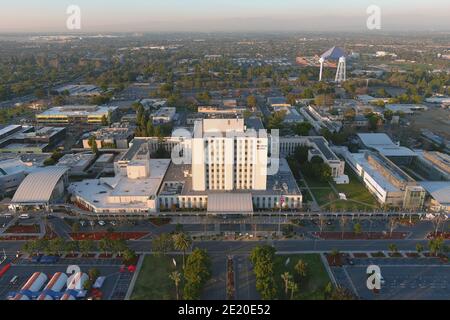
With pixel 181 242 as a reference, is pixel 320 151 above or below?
above

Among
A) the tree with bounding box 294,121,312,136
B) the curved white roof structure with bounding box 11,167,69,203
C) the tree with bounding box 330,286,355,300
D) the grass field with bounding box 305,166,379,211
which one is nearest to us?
the tree with bounding box 330,286,355,300

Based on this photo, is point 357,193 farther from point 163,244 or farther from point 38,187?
point 38,187

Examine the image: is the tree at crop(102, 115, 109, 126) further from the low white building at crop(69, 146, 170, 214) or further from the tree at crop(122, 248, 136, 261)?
the tree at crop(122, 248, 136, 261)

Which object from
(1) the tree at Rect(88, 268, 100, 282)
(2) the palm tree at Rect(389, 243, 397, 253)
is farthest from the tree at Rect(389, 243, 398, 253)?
(1) the tree at Rect(88, 268, 100, 282)

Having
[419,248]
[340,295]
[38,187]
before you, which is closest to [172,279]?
[340,295]

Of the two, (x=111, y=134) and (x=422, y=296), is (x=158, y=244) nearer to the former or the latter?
(x=422, y=296)

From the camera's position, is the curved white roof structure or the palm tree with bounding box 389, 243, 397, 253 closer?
the palm tree with bounding box 389, 243, 397, 253
